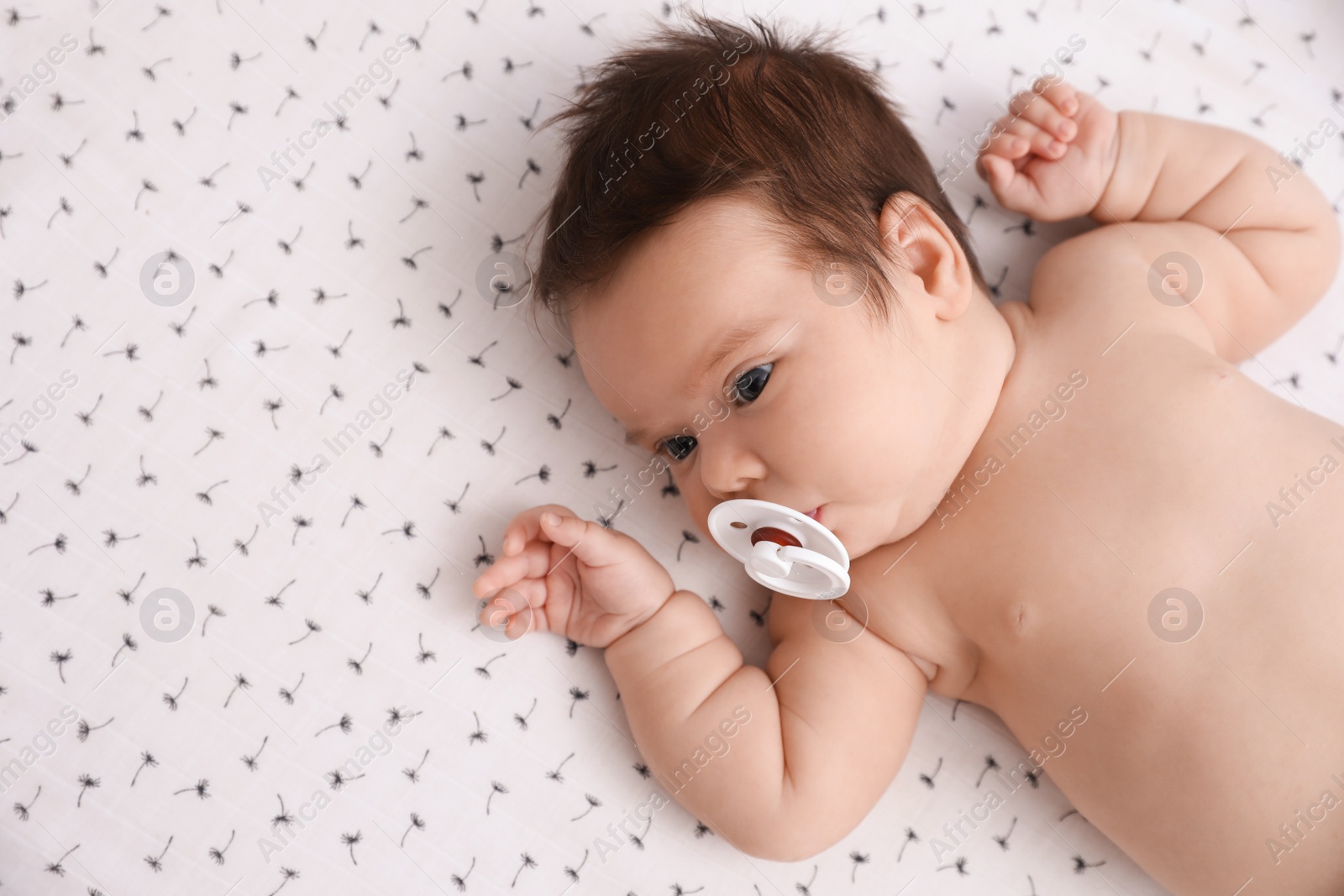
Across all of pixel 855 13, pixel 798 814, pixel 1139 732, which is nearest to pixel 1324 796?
pixel 1139 732

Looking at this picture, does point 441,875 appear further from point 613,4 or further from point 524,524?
point 613,4

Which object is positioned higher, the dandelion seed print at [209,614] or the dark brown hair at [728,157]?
A: the dark brown hair at [728,157]

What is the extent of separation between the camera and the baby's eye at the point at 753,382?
4.13ft

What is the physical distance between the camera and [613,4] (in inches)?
65.4

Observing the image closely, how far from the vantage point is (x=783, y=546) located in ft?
4.29

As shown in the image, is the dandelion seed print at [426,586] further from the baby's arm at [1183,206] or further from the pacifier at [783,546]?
the baby's arm at [1183,206]

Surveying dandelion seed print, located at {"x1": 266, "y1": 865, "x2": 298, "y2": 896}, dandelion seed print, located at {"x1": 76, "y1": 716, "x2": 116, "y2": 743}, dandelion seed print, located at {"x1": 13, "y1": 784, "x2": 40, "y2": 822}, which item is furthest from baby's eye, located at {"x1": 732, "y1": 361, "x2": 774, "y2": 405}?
dandelion seed print, located at {"x1": 13, "y1": 784, "x2": 40, "y2": 822}

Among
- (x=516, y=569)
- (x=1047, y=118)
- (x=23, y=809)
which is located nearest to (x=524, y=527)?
(x=516, y=569)

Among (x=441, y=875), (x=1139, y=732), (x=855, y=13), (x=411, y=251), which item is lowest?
(x=441, y=875)

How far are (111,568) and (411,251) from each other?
2.39 feet

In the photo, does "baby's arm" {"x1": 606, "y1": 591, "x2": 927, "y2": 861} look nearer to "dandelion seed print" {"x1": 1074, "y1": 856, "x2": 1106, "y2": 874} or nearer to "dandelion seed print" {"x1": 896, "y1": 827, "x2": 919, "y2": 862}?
"dandelion seed print" {"x1": 896, "y1": 827, "x2": 919, "y2": 862}

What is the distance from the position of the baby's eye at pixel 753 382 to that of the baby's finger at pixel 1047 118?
758 millimetres

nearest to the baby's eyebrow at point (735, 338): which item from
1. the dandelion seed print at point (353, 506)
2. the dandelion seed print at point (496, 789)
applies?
the dandelion seed print at point (353, 506)

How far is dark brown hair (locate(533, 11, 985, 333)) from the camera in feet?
4.13
